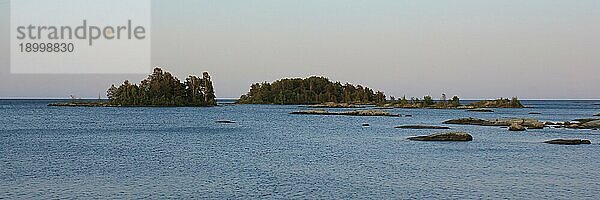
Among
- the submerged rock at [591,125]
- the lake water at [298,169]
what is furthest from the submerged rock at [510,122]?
the lake water at [298,169]

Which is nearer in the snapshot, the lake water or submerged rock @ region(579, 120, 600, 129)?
the lake water

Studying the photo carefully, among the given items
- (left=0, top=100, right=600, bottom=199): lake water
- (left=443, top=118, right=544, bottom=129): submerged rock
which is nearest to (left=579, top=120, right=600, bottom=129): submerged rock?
(left=443, top=118, right=544, bottom=129): submerged rock

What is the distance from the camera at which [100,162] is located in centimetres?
4891

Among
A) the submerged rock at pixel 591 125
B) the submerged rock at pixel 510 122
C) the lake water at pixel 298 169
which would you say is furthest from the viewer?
the submerged rock at pixel 510 122

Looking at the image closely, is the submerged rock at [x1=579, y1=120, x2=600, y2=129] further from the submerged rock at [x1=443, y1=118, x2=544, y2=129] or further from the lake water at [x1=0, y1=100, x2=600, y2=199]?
the lake water at [x1=0, y1=100, x2=600, y2=199]

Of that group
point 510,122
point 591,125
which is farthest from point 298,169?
point 510,122

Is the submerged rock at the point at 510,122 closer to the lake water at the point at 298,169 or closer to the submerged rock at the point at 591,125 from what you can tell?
the submerged rock at the point at 591,125

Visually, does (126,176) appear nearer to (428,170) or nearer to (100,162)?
(100,162)

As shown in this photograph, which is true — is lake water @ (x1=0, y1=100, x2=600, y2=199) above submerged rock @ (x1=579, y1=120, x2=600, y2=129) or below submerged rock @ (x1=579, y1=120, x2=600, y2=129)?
below

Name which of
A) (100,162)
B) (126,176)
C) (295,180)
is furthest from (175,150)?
(295,180)

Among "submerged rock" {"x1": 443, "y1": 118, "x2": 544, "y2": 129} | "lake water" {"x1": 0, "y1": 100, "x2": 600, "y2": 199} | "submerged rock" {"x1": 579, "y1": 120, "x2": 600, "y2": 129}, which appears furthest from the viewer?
"submerged rock" {"x1": 443, "y1": 118, "x2": 544, "y2": 129}

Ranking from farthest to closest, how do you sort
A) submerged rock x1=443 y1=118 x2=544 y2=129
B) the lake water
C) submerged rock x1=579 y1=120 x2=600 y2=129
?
submerged rock x1=443 y1=118 x2=544 y2=129 < submerged rock x1=579 y1=120 x2=600 y2=129 < the lake water

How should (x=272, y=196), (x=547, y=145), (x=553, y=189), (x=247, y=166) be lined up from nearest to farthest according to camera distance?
(x=272, y=196), (x=553, y=189), (x=247, y=166), (x=547, y=145)

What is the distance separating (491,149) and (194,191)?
33875 mm
